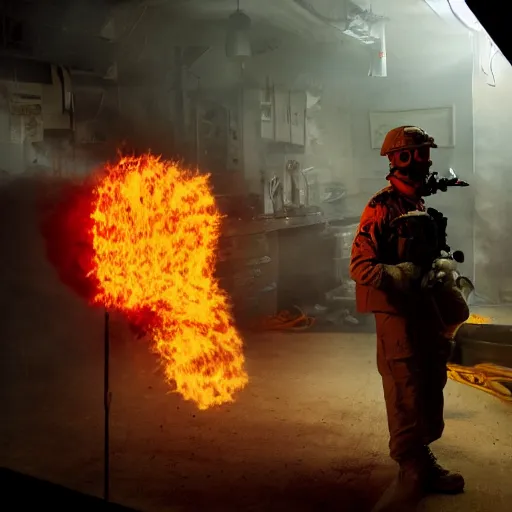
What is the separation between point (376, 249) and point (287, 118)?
5.49 metres

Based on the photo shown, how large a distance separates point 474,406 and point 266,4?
5069 millimetres

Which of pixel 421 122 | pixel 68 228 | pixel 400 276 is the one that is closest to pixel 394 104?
pixel 421 122

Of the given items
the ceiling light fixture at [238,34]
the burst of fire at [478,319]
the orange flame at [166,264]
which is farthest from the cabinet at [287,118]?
the burst of fire at [478,319]

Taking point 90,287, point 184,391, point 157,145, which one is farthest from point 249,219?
point 184,391

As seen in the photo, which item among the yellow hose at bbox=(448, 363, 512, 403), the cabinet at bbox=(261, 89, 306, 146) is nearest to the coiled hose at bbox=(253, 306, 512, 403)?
the yellow hose at bbox=(448, 363, 512, 403)

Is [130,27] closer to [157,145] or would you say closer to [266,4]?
[157,145]

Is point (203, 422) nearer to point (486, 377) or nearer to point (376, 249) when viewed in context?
point (376, 249)

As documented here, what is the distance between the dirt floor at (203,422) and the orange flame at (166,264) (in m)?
0.24

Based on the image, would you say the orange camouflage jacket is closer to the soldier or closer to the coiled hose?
the soldier

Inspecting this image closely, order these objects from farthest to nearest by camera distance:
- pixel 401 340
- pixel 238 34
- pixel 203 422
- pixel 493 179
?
1. pixel 493 179
2. pixel 238 34
3. pixel 203 422
4. pixel 401 340

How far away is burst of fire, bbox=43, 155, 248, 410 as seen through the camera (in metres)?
6.09

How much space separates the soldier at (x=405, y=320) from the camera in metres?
3.15

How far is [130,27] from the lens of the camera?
253 inches

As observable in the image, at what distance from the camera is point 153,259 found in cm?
637
